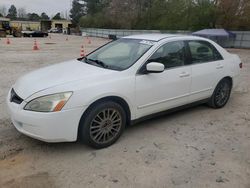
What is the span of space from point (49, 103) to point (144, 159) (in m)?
1.33

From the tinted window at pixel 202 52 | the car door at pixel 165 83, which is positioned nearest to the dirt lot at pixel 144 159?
the car door at pixel 165 83

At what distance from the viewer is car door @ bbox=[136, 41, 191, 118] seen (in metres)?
3.59

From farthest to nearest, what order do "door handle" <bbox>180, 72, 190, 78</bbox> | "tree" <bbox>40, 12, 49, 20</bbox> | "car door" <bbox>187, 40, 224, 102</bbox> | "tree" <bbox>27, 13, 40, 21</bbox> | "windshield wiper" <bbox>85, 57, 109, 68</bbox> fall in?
"tree" <bbox>40, 12, 49, 20</bbox> < "tree" <bbox>27, 13, 40, 21</bbox> < "car door" <bbox>187, 40, 224, 102</bbox> < "door handle" <bbox>180, 72, 190, 78</bbox> < "windshield wiper" <bbox>85, 57, 109, 68</bbox>

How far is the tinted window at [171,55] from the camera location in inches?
151

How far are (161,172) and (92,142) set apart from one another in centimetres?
94

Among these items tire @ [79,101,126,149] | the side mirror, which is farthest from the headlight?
the side mirror

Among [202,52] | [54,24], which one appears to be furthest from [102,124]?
[54,24]

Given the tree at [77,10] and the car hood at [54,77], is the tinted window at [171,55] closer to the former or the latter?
the car hood at [54,77]

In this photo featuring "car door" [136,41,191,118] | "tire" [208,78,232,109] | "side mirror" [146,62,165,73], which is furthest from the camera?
"tire" [208,78,232,109]

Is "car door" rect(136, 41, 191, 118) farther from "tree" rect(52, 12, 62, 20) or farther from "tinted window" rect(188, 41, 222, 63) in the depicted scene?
"tree" rect(52, 12, 62, 20)

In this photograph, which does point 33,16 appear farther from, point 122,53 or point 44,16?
point 122,53

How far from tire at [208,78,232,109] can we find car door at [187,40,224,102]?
0.57 ft

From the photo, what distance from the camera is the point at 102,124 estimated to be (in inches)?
130

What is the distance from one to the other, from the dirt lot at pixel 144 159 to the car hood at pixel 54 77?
767 mm
